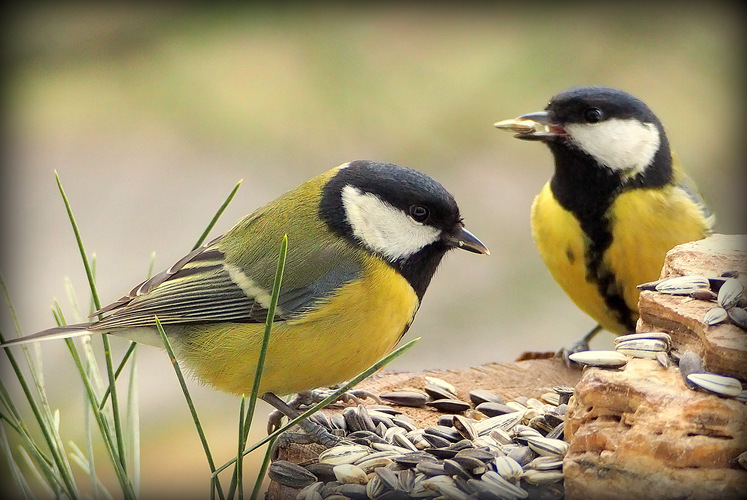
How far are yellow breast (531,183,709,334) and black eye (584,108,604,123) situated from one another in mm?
225

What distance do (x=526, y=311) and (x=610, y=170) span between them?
1432mm

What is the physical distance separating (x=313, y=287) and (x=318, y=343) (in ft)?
0.43

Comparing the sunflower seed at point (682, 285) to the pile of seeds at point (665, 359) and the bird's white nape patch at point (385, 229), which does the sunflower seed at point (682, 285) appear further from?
the bird's white nape patch at point (385, 229)

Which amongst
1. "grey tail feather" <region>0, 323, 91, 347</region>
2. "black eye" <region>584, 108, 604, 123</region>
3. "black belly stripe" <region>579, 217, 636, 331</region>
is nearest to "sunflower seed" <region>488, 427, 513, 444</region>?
"black belly stripe" <region>579, 217, 636, 331</region>

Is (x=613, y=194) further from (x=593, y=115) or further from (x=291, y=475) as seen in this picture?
(x=291, y=475)

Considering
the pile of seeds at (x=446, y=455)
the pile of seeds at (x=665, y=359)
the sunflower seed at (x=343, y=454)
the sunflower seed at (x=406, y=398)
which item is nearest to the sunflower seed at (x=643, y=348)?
the pile of seeds at (x=665, y=359)

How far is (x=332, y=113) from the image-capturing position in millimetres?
4371

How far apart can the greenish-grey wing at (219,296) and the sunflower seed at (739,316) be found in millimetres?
797

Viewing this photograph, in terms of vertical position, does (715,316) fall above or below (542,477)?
above

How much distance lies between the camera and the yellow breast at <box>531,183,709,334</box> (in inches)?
93.2

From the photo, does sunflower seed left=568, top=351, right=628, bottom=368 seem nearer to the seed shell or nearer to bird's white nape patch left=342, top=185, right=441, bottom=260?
the seed shell

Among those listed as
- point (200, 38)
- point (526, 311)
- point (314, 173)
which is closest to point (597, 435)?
point (526, 311)

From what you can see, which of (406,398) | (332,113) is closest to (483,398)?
(406,398)

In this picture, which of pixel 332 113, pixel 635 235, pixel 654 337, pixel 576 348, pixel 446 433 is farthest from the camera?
pixel 332 113
